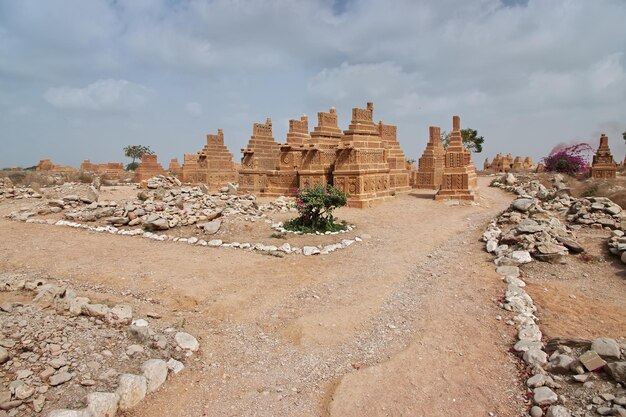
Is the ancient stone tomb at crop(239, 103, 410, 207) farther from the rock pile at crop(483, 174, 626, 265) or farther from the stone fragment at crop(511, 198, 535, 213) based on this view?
the rock pile at crop(483, 174, 626, 265)

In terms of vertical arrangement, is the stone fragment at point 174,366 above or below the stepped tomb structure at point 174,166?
below

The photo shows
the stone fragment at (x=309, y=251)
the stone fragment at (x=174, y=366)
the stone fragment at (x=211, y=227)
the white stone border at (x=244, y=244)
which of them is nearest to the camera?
the stone fragment at (x=174, y=366)

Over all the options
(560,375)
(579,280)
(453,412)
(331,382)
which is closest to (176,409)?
(331,382)

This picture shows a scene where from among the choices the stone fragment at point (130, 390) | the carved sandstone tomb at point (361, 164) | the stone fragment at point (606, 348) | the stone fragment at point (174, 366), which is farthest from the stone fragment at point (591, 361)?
the carved sandstone tomb at point (361, 164)

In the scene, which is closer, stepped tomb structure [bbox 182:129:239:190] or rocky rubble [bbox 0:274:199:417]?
rocky rubble [bbox 0:274:199:417]

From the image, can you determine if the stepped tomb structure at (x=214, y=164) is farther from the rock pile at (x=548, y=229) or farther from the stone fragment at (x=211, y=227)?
the rock pile at (x=548, y=229)

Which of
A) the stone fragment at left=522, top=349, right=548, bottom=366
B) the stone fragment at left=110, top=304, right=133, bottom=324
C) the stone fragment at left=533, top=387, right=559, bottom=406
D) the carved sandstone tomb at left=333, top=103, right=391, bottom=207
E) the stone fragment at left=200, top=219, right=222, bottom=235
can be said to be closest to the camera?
the stone fragment at left=533, top=387, right=559, bottom=406

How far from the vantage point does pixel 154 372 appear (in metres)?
4.59

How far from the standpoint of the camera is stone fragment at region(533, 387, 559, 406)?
4078mm

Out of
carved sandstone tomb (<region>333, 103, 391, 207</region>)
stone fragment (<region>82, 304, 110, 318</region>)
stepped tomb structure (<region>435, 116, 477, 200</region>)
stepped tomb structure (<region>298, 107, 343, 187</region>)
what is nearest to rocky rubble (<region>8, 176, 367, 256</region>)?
carved sandstone tomb (<region>333, 103, 391, 207</region>)

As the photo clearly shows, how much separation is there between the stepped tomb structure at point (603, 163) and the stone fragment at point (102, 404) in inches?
1230

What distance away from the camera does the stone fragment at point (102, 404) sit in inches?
152

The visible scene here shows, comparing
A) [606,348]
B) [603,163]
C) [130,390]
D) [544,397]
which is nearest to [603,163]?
[603,163]

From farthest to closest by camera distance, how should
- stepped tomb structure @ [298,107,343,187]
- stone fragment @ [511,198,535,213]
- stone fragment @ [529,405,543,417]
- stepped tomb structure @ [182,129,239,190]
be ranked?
stepped tomb structure @ [182,129,239,190] < stepped tomb structure @ [298,107,343,187] < stone fragment @ [511,198,535,213] < stone fragment @ [529,405,543,417]
